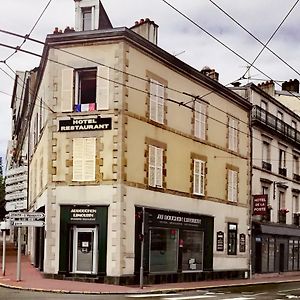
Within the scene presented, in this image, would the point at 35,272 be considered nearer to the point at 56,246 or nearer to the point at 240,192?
the point at 56,246

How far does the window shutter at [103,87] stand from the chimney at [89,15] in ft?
7.97

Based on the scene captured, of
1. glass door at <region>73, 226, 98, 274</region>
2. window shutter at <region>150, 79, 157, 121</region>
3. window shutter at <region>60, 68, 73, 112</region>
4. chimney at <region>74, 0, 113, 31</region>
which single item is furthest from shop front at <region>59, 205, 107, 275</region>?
chimney at <region>74, 0, 113, 31</region>

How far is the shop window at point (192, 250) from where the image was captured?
102 feet

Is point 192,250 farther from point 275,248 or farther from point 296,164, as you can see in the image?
point 296,164

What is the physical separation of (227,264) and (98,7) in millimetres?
15745

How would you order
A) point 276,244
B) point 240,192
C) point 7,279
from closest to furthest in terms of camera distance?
point 7,279, point 240,192, point 276,244

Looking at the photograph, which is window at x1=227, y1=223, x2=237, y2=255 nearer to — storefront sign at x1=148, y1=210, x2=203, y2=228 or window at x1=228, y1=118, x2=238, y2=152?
storefront sign at x1=148, y1=210, x2=203, y2=228

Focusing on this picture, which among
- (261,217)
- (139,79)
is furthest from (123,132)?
(261,217)

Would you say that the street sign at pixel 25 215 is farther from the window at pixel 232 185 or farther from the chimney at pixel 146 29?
the window at pixel 232 185

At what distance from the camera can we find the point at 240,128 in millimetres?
38094

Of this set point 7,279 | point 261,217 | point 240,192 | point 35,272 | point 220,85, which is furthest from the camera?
point 261,217

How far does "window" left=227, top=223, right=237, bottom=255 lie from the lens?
3581 centimetres

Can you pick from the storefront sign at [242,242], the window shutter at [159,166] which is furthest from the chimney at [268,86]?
the window shutter at [159,166]

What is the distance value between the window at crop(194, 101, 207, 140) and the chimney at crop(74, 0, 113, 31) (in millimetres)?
6749
